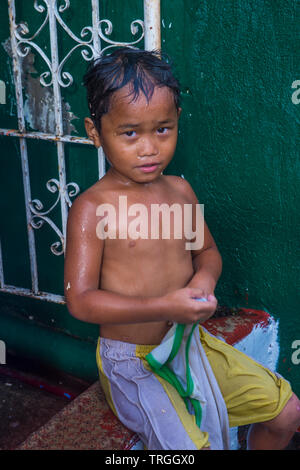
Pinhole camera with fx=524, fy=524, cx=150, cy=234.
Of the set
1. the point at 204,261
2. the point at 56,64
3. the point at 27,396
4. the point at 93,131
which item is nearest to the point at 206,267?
the point at 204,261

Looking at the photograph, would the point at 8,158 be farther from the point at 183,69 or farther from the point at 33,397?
the point at 33,397

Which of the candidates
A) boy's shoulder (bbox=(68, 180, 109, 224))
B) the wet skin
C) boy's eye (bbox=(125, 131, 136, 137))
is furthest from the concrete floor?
boy's eye (bbox=(125, 131, 136, 137))

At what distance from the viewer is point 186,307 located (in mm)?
1602

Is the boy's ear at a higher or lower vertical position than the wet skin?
higher

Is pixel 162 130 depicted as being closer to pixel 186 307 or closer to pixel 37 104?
pixel 186 307

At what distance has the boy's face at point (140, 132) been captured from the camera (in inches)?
64.7

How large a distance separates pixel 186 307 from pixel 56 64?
5.16 feet

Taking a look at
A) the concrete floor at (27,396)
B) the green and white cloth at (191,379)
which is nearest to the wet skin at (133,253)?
the green and white cloth at (191,379)

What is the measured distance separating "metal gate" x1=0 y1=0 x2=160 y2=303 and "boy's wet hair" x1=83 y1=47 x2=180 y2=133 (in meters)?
0.63

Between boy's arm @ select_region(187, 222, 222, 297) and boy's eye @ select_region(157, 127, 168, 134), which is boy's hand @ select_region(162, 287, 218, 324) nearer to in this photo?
boy's arm @ select_region(187, 222, 222, 297)

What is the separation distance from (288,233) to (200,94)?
0.75 m

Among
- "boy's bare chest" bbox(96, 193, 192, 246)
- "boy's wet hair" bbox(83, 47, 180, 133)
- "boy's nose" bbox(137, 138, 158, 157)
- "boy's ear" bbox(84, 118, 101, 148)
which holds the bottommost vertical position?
"boy's bare chest" bbox(96, 193, 192, 246)

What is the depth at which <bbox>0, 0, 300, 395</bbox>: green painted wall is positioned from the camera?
2.20 meters

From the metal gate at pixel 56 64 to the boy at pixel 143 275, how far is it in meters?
0.56
